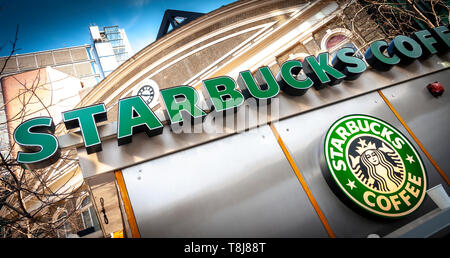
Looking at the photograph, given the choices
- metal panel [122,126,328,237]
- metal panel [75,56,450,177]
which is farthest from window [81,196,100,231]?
metal panel [122,126,328,237]

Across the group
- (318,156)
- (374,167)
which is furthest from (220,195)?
(374,167)

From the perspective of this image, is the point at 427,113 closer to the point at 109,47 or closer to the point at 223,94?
the point at 223,94

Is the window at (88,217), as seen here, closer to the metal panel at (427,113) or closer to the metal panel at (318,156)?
the metal panel at (318,156)

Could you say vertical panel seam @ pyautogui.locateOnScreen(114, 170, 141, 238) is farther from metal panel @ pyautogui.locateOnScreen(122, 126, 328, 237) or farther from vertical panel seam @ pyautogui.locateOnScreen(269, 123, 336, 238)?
vertical panel seam @ pyautogui.locateOnScreen(269, 123, 336, 238)

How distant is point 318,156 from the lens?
163 inches

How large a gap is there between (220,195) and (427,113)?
5087mm

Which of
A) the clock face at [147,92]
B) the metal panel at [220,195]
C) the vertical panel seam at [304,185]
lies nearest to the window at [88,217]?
the clock face at [147,92]

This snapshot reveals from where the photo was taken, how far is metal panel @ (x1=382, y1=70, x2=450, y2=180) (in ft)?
15.4

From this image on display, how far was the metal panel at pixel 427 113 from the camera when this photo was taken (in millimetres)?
4688

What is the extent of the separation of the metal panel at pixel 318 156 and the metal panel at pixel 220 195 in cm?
31

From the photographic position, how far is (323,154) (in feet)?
12.9

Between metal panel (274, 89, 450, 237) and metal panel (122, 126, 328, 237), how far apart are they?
1.01ft

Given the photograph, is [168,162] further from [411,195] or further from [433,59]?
[433,59]
